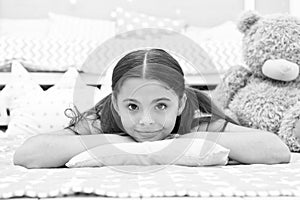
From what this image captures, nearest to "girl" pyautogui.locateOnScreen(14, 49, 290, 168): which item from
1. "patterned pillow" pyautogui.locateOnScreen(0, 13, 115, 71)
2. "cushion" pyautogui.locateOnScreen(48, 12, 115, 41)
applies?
"patterned pillow" pyautogui.locateOnScreen(0, 13, 115, 71)

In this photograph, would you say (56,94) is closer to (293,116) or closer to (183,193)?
(293,116)

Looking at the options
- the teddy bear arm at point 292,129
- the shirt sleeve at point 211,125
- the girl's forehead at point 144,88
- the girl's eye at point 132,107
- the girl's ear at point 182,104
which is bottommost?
the teddy bear arm at point 292,129

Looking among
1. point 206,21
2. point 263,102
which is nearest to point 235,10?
point 206,21

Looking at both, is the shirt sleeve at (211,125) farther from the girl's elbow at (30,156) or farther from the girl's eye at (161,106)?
the girl's elbow at (30,156)

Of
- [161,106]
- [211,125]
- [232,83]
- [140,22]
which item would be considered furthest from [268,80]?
[140,22]

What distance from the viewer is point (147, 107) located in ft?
2.72

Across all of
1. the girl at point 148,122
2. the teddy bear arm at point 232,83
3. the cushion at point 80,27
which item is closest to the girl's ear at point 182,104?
the girl at point 148,122

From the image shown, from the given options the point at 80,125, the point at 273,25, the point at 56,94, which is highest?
the point at 273,25

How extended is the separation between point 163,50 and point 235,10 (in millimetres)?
2172

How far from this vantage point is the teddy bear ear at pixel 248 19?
159cm

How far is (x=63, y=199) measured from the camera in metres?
0.68

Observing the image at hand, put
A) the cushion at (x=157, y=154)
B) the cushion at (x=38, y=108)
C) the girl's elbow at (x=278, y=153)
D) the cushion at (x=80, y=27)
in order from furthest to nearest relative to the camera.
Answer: the cushion at (x=80, y=27), the cushion at (x=38, y=108), the girl's elbow at (x=278, y=153), the cushion at (x=157, y=154)

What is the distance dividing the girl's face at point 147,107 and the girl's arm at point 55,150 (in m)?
0.07

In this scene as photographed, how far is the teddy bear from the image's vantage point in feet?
4.67
